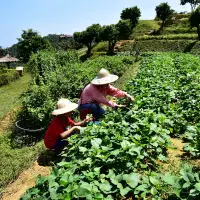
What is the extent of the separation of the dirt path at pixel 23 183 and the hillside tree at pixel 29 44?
39848 mm

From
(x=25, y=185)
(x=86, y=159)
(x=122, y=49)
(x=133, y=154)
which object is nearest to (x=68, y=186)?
(x=86, y=159)

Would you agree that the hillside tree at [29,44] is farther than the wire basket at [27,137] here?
Yes

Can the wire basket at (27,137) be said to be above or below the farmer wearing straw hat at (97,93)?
below

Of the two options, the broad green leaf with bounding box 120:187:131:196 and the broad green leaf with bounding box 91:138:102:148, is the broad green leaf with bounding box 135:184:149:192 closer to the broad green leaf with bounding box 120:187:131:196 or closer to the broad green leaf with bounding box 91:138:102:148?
the broad green leaf with bounding box 120:187:131:196

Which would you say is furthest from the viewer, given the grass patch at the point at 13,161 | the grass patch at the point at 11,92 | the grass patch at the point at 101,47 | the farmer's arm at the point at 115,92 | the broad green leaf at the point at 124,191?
the grass patch at the point at 101,47

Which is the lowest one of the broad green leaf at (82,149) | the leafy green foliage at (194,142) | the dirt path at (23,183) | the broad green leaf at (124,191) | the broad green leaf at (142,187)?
the dirt path at (23,183)

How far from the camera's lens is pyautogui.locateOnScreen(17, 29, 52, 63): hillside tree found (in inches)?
1776

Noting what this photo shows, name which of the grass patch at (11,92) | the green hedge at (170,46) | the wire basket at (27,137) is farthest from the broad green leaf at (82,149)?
the green hedge at (170,46)

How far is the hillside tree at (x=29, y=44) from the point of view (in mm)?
45103

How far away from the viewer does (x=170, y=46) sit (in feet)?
120

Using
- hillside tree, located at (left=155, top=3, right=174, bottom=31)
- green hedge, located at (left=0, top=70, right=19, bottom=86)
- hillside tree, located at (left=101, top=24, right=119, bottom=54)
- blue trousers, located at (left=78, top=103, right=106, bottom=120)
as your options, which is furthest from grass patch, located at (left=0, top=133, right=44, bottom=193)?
hillside tree, located at (left=155, top=3, right=174, bottom=31)

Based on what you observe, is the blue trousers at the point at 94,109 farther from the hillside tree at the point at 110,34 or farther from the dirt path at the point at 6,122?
the hillside tree at the point at 110,34

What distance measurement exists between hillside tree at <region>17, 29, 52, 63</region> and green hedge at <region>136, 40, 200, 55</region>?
14.0 m

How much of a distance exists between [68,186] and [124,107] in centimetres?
313
